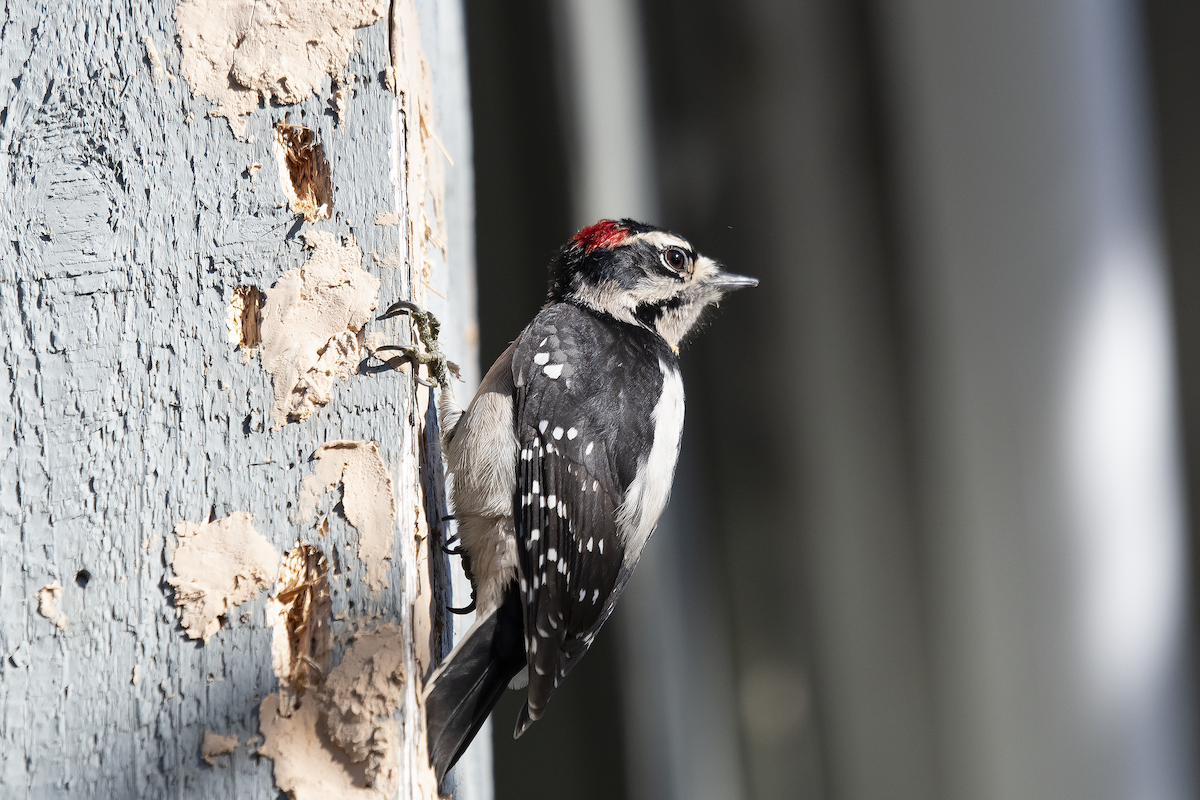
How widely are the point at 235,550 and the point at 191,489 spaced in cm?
9

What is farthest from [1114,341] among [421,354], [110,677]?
[110,677]

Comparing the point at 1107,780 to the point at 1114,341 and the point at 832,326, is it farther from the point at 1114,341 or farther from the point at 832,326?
the point at 832,326

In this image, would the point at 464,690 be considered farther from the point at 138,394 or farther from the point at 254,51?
the point at 254,51

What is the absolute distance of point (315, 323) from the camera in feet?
3.53

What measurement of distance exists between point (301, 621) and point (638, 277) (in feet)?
3.71

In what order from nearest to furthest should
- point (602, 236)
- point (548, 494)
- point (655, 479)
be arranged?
point (548, 494), point (655, 479), point (602, 236)

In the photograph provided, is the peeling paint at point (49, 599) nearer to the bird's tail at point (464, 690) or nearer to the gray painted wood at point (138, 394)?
the gray painted wood at point (138, 394)

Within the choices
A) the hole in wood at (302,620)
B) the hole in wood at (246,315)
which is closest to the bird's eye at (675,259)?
the hole in wood at (246,315)

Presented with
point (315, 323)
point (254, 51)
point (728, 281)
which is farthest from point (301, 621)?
point (728, 281)

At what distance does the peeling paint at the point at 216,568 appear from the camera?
0.97m

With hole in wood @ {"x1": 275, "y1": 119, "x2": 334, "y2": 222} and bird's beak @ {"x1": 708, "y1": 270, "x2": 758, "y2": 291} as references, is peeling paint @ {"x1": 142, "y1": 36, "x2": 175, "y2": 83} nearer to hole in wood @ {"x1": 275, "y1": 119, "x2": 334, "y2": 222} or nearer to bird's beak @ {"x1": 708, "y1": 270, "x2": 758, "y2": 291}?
hole in wood @ {"x1": 275, "y1": 119, "x2": 334, "y2": 222}

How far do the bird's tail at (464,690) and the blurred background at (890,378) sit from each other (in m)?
1.39

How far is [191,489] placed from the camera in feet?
3.28

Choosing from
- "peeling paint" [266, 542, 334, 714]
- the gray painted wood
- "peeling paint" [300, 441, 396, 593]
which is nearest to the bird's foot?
the gray painted wood
